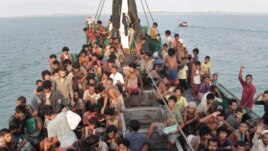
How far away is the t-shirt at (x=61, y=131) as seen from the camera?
21.5ft

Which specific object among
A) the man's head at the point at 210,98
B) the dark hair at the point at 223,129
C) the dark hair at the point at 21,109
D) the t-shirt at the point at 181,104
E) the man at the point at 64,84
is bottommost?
the dark hair at the point at 223,129

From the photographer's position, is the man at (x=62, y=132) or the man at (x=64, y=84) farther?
the man at (x=64, y=84)

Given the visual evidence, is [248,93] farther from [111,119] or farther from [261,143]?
[111,119]

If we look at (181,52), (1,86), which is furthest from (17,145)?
(1,86)

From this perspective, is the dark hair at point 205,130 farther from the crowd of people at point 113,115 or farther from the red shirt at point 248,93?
the red shirt at point 248,93

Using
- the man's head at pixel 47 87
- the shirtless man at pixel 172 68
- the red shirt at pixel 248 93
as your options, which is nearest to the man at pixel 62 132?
the man's head at pixel 47 87

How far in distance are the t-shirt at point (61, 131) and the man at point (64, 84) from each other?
82.3 inches

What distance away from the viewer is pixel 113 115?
293 inches

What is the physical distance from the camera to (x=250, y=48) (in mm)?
55969

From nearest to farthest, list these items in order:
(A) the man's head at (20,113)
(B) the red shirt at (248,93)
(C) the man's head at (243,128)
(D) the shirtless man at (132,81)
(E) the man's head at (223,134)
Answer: (E) the man's head at (223,134), (C) the man's head at (243,128), (A) the man's head at (20,113), (D) the shirtless man at (132,81), (B) the red shirt at (248,93)

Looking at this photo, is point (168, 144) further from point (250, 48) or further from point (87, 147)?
point (250, 48)

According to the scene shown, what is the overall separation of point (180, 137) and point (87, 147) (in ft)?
7.47

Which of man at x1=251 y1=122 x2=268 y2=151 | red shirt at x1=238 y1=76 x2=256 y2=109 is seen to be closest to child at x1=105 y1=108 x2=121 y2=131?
man at x1=251 y1=122 x2=268 y2=151

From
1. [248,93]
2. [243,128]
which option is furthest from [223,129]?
[248,93]
